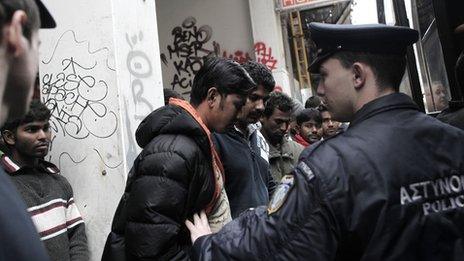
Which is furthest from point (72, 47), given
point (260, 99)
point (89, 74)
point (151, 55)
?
point (260, 99)

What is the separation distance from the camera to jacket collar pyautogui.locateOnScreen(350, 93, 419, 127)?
1.50 meters

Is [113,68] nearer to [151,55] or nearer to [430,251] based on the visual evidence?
[151,55]

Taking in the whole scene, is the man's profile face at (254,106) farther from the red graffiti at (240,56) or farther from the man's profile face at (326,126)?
the red graffiti at (240,56)

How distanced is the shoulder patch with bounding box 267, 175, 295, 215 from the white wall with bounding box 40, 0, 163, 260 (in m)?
1.79

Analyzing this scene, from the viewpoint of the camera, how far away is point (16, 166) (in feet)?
9.27

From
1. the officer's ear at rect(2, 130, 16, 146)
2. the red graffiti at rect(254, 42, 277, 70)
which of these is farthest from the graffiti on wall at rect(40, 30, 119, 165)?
the red graffiti at rect(254, 42, 277, 70)

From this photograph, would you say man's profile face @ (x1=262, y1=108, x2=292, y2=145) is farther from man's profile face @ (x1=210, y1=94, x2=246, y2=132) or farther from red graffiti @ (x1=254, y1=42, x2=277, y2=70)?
red graffiti @ (x1=254, y1=42, x2=277, y2=70)

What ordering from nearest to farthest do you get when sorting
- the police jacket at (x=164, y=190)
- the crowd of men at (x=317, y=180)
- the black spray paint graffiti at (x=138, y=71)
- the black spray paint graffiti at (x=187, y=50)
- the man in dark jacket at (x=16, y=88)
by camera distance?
1. the man in dark jacket at (x=16, y=88)
2. the crowd of men at (x=317, y=180)
3. the police jacket at (x=164, y=190)
4. the black spray paint graffiti at (x=138, y=71)
5. the black spray paint graffiti at (x=187, y=50)

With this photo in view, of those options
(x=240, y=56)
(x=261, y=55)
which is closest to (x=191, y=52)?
(x=240, y=56)

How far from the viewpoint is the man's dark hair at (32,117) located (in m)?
2.90

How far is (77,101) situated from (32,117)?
361 mm

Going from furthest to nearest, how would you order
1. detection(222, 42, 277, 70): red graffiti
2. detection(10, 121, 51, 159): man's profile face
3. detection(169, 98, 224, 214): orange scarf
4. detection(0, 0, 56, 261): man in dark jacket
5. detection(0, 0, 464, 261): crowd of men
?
detection(222, 42, 277, 70): red graffiti < detection(10, 121, 51, 159): man's profile face < detection(169, 98, 224, 214): orange scarf < detection(0, 0, 464, 261): crowd of men < detection(0, 0, 56, 261): man in dark jacket

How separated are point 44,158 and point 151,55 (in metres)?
1.11

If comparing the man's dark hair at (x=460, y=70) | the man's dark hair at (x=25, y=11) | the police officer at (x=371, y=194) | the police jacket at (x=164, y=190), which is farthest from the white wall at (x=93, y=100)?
the man's dark hair at (x=25, y=11)
